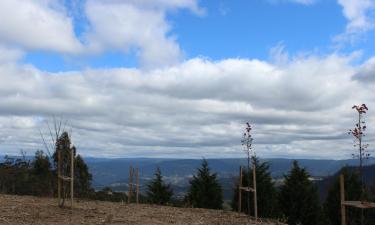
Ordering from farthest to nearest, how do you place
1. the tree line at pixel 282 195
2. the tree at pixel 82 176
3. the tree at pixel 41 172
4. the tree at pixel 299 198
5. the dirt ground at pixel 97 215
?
the tree at pixel 82 176 → the tree at pixel 41 172 → the tree at pixel 299 198 → the tree line at pixel 282 195 → the dirt ground at pixel 97 215

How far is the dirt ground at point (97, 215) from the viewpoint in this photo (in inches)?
608

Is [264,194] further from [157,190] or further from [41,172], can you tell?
[41,172]

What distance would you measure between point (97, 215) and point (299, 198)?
2074cm

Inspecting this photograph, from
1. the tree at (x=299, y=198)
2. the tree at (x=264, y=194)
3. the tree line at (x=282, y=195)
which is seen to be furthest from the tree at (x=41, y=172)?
the tree at (x=299, y=198)

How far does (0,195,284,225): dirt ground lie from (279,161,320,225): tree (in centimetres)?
1532

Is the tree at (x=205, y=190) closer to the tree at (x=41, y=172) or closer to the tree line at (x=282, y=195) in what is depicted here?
the tree line at (x=282, y=195)

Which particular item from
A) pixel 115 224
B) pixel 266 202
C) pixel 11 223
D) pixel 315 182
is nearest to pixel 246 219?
pixel 115 224

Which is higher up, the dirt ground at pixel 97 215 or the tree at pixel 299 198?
the dirt ground at pixel 97 215

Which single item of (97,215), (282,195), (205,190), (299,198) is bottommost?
(299,198)

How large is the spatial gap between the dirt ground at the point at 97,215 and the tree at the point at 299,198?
15.3 metres

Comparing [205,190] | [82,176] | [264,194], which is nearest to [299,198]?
[264,194]

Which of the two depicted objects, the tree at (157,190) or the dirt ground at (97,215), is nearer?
the dirt ground at (97,215)

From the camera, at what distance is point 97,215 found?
17.0 metres

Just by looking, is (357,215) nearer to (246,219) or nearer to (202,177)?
(202,177)
